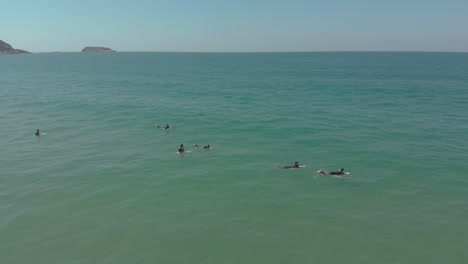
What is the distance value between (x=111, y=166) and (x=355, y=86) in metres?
66.2

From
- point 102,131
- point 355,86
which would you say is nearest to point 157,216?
point 102,131

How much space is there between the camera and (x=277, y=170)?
29484mm

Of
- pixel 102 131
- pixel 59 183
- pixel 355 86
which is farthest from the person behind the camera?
pixel 355 86

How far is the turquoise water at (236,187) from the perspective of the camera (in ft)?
61.6

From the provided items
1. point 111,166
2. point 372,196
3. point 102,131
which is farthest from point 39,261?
point 102,131

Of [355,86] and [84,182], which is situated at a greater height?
[355,86]

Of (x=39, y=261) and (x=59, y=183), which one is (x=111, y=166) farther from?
(x=39, y=261)

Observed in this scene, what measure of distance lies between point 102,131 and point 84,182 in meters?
16.8

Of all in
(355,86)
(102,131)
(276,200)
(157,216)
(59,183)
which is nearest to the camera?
(157,216)

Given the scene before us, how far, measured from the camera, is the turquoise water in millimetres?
18766

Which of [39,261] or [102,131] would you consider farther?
[102,131]

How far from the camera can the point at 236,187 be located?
1041 inches

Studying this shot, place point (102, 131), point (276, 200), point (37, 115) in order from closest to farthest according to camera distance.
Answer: point (276, 200), point (102, 131), point (37, 115)

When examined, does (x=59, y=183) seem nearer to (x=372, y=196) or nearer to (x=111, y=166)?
(x=111, y=166)
